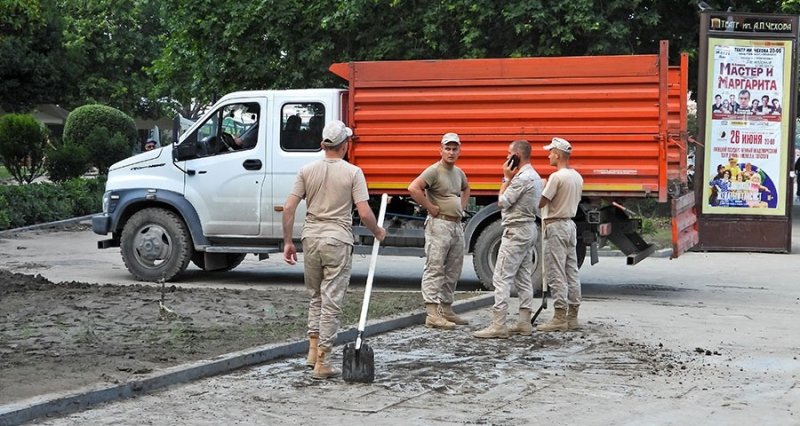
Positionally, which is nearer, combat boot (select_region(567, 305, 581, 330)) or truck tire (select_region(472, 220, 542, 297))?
combat boot (select_region(567, 305, 581, 330))

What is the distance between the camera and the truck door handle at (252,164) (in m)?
14.7

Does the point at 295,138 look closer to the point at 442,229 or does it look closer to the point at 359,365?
the point at 442,229

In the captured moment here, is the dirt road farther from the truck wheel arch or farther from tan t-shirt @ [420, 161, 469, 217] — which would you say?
the truck wheel arch

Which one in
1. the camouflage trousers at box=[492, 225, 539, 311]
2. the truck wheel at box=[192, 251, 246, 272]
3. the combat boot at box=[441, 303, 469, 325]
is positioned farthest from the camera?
the truck wheel at box=[192, 251, 246, 272]

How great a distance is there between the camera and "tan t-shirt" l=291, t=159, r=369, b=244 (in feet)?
28.6

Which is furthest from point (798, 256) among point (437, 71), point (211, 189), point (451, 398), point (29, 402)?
point (29, 402)

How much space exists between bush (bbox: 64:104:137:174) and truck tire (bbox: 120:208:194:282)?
14159 mm

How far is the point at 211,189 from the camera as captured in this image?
15.0 m

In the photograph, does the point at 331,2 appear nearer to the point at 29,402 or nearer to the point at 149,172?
the point at 149,172

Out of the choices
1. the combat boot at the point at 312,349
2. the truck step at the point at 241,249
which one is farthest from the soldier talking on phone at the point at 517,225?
the truck step at the point at 241,249

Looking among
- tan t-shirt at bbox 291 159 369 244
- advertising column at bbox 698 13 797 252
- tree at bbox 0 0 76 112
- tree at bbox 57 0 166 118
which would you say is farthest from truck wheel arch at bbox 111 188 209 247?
tree at bbox 57 0 166 118

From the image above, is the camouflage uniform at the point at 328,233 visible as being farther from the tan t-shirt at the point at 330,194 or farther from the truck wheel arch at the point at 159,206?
the truck wheel arch at the point at 159,206

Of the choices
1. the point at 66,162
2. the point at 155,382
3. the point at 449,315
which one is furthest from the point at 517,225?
the point at 66,162

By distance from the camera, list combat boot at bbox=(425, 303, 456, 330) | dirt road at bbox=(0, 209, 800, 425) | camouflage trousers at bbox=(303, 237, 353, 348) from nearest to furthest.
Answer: dirt road at bbox=(0, 209, 800, 425) < camouflage trousers at bbox=(303, 237, 353, 348) < combat boot at bbox=(425, 303, 456, 330)
